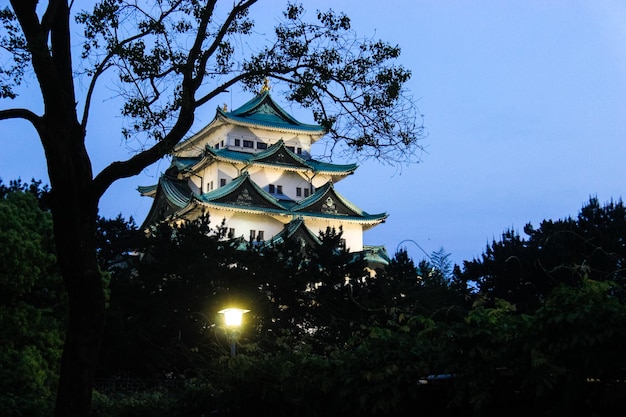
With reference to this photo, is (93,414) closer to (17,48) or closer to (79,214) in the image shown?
(79,214)

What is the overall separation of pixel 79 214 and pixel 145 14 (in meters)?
2.96

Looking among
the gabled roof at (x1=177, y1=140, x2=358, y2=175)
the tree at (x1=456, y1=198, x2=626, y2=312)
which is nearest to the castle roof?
the gabled roof at (x1=177, y1=140, x2=358, y2=175)

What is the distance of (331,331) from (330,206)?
24968mm

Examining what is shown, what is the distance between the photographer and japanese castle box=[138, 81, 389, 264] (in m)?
41.1

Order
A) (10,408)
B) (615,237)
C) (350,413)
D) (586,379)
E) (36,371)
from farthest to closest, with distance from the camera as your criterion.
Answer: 1. (615,237)
2. (36,371)
3. (10,408)
4. (350,413)
5. (586,379)

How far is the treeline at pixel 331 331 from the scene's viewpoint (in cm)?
530

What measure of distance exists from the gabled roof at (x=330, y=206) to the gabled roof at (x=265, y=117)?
170 inches

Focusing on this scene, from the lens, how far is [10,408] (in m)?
12.2

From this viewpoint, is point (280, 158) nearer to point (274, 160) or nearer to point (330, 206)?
point (274, 160)

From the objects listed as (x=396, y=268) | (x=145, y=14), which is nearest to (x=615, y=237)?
(x=396, y=268)

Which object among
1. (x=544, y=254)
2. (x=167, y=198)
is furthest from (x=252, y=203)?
(x=544, y=254)

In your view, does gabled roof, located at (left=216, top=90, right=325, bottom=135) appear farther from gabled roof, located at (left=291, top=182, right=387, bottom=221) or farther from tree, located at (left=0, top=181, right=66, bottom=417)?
tree, located at (left=0, top=181, right=66, bottom=417)

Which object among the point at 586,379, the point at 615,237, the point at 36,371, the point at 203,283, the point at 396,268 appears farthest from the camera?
the point at 615,237

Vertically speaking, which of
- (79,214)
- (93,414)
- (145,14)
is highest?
(145,14)
